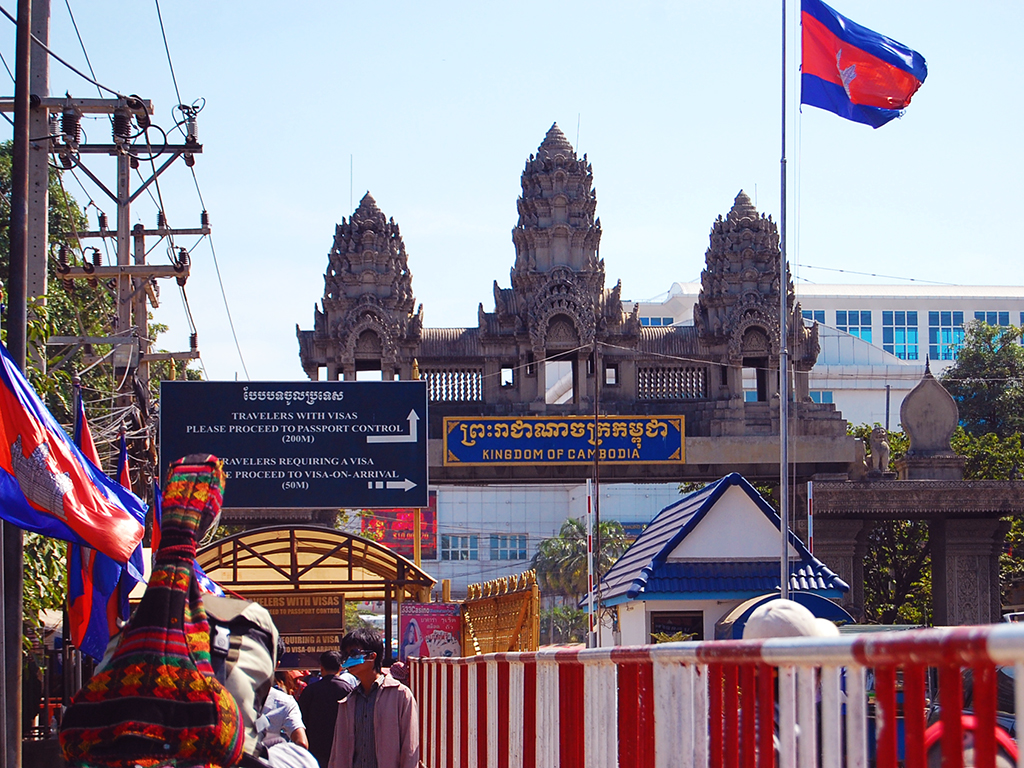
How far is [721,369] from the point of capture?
32.1 m

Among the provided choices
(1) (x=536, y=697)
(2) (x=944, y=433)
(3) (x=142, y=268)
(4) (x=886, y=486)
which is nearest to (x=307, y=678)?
(3) (x=142, y=268)

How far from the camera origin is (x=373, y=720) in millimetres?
7383

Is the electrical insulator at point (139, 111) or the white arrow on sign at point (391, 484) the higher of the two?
the electrical insulator at point (139, 111)

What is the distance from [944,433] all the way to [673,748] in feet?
83.8

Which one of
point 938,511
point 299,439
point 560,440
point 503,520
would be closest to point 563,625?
point 503,520

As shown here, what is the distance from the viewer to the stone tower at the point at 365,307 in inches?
1208

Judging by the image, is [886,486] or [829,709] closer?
[829,709]

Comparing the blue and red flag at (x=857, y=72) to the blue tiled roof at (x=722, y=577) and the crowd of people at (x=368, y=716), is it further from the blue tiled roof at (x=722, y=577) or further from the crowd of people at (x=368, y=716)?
the crowd of people at (x=368, y=716)

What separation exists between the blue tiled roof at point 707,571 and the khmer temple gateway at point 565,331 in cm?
1373

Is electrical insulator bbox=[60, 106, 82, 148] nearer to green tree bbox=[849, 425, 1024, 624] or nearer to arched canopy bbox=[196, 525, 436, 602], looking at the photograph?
arched canopy bbox=[196, 525, 436, 602]

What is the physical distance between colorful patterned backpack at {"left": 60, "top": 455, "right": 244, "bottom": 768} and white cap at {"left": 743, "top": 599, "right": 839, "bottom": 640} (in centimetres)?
156

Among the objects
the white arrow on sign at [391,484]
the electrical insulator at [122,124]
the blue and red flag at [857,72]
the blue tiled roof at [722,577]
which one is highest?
the blue and red flag at [857,72]

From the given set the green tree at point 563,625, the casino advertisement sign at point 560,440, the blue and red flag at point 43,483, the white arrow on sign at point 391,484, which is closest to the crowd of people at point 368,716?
the blue and red flag at point 43,483

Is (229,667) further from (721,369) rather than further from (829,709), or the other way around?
(721,369)
